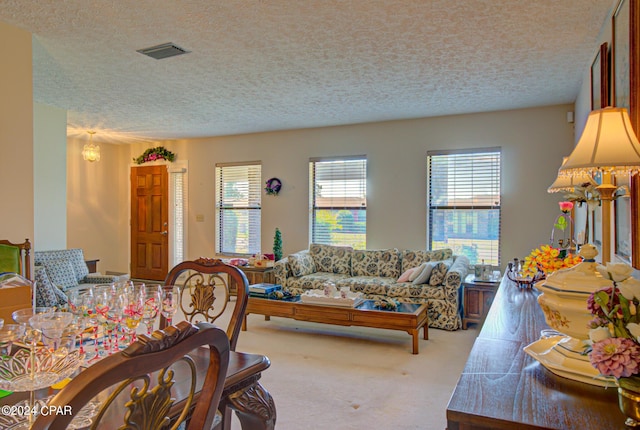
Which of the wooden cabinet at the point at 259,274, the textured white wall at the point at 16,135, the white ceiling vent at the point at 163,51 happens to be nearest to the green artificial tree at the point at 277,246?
the wooden cabinet at the point at 259,274

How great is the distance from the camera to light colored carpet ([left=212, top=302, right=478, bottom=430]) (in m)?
2.68

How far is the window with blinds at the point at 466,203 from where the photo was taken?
554 centimetres

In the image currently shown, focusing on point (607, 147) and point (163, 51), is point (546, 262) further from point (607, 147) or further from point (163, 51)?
point (163, 51)

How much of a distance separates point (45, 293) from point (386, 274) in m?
3.76

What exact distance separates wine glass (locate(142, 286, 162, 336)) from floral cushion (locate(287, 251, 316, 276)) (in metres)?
3.82

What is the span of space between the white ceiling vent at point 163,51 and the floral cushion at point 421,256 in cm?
354

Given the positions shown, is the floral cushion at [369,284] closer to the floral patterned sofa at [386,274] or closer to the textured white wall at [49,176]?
the floral patterned sofa at [386,274]

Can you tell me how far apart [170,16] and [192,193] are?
16.6ft

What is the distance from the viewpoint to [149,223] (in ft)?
26.0

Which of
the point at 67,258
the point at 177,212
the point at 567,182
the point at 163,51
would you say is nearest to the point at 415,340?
the point at 567,182

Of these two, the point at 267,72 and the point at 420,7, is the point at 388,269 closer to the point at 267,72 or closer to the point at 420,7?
the point at 267,72

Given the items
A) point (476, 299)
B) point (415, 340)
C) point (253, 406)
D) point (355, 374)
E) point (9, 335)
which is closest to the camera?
point (9, 335)

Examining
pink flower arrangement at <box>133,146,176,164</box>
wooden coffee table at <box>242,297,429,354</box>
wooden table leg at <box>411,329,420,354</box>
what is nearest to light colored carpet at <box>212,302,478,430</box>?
wooden table leg at <box>411,329,420,354</box>

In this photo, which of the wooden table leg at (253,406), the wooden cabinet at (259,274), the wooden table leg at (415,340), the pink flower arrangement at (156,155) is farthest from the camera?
the pink flower arrangement at (156,155)
